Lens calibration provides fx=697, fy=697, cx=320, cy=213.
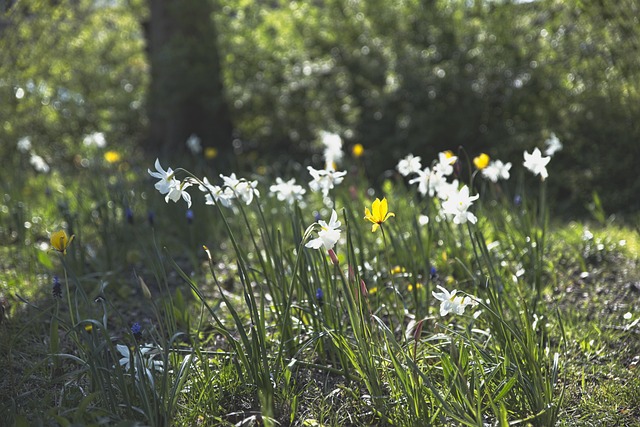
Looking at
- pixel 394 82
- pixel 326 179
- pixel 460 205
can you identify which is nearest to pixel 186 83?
pixel 394 82

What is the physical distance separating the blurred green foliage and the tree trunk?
208 mm

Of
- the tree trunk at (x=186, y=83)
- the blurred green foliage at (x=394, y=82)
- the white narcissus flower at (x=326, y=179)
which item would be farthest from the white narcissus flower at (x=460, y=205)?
the tree trunk at (x=186, y=83)

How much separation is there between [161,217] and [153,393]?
2447 millimetres

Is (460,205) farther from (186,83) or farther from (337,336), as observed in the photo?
(186,83)

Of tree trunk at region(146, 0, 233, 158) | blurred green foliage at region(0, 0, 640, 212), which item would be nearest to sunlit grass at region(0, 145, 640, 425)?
blurred green foliage at region(0, 0, 640, 212)

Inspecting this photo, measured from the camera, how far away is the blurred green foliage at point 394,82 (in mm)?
4738

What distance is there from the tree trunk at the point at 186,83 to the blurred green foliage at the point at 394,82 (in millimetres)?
208

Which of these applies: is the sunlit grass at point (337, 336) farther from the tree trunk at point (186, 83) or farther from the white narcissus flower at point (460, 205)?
the tree trunk at point (186, 83)

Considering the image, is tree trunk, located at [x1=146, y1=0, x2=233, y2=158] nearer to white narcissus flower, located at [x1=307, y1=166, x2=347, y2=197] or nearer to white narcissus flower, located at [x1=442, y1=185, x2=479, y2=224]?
white narcissus flower, located at [x1=307, y1=166, x2=347, y2=197]

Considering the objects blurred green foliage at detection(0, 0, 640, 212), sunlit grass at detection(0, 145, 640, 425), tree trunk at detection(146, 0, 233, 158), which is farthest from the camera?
tree trunk at detection(146, 0, 233, 158)

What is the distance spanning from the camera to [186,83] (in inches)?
262

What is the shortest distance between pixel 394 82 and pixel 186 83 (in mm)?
2273

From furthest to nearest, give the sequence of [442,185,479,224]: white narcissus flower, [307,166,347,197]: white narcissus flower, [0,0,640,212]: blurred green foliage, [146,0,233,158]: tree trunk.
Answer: [146,0,233,158]: tree trunk → [0,0,640,212]: blurred green foliage → [307,166,347,197]: white narcissus flower → [442,185,479,224]: white narcissus flower

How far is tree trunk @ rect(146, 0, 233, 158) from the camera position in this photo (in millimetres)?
6645
